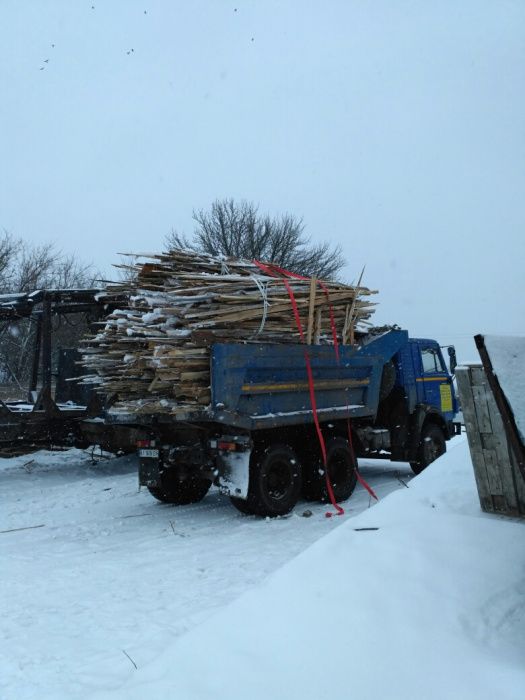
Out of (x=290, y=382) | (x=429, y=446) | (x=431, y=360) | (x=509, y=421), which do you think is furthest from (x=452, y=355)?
(x=509, y=421)

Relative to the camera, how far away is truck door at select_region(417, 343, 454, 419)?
37.2ft

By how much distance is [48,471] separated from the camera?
474 inches

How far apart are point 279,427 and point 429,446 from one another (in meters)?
3.97

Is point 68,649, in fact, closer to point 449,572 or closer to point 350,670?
point 350,670

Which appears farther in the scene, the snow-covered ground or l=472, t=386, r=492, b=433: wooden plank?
l=472, t=386, r=492, b=433: wooden plank

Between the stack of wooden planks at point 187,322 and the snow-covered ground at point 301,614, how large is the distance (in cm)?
211

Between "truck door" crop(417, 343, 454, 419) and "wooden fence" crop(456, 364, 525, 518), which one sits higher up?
"truck door" crop(417, 343, 454, 419)

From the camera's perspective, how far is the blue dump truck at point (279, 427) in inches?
307

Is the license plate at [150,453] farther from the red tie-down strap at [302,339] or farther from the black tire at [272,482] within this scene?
the red tie-down strap at [302,339]

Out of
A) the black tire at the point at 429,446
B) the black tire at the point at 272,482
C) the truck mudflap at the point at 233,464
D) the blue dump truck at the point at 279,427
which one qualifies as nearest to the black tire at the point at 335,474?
the blue dump truck at the point at 279,427

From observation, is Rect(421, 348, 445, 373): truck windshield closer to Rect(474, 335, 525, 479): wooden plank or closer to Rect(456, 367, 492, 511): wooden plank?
Rect(456, 367, 492, 511): wooden plank

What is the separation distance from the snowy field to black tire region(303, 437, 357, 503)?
0.71 feet

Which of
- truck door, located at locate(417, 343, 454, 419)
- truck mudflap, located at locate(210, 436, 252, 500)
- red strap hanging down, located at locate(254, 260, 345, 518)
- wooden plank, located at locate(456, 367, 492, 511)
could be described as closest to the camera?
wooden plank, located at locate(456, 367, 492, 511)

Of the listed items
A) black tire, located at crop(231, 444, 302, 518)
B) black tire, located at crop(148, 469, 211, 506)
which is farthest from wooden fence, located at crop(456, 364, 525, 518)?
black tire, located at crop(148, 469, 211, 506)
